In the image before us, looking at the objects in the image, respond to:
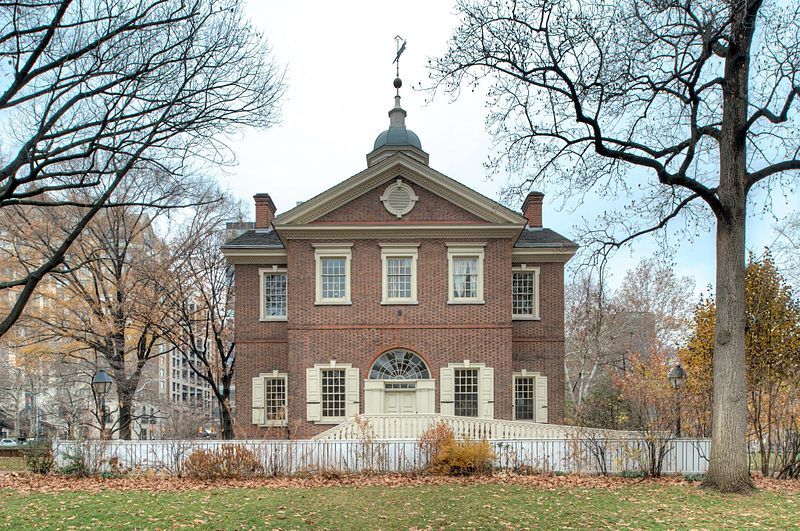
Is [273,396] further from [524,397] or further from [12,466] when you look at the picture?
[524,397]

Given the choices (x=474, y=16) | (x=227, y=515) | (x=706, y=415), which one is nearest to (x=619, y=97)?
(x=474, y=16)

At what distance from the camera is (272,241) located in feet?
77.0

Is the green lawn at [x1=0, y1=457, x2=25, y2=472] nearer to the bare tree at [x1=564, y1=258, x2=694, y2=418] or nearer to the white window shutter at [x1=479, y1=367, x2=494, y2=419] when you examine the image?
the white window shutter at [x1=479, y1=367, x2=494, y2=419]

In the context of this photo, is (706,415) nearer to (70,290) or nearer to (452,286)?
(452,286)

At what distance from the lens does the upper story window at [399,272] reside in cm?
2100

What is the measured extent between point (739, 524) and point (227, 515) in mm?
7986

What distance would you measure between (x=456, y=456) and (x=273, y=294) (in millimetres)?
10438

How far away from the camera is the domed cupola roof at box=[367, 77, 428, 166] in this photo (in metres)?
29.2

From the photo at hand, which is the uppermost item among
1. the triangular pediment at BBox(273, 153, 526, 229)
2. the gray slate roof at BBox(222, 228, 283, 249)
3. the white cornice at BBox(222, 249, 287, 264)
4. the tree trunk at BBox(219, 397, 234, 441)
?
the triangular pediment at BBox(273, 153, 526, 229)

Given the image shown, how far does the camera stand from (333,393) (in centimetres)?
2070

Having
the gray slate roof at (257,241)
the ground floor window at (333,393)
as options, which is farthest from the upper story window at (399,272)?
the gray slate roof at (257,241)

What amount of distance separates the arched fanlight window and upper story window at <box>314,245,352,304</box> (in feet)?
7.86

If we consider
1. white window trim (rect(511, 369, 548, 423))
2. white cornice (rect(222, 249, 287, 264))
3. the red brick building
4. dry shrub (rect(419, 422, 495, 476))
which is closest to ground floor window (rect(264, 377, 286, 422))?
the red brick building

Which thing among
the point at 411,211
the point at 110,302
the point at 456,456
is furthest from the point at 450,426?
the point at 110,302
